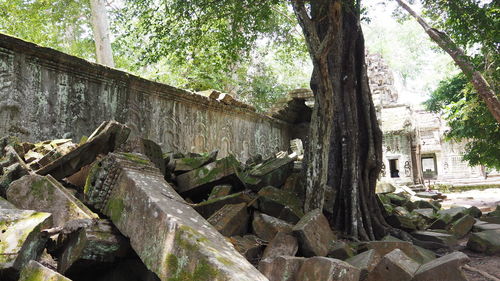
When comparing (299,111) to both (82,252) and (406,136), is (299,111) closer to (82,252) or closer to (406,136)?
(406,136)

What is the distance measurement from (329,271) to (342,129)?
289 centimetres

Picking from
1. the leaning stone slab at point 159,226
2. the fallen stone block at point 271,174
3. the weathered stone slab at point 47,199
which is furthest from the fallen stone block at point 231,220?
the weathered stone slab at point 47,199

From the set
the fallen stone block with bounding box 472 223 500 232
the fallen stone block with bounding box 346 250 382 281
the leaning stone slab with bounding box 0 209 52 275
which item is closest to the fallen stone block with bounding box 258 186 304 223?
the fallen stone block with bounding box 346 250 382 281

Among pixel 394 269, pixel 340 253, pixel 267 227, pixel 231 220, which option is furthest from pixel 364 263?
pixel 231 220

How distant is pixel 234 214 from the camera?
3.48 meters

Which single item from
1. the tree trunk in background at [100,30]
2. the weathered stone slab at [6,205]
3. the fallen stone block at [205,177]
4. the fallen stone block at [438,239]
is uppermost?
the tree trunk in background at [100,30]

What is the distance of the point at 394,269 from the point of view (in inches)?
110

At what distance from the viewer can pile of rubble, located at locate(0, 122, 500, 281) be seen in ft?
6.74

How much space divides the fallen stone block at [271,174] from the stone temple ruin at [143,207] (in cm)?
2

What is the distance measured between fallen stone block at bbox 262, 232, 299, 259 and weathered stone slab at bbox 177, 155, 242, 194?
3.74 feet

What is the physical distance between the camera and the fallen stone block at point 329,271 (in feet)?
7.90

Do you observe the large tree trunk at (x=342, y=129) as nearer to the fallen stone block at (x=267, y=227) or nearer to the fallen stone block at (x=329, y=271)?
the fallen stone block at (x=267, y=227)

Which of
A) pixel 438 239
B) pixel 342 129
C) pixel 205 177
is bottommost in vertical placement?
pixel 438 239

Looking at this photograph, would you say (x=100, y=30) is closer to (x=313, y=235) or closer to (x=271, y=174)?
(x=271, y=174)
